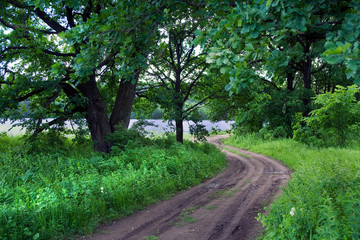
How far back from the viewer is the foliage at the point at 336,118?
1191 cm

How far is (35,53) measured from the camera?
31.4ft

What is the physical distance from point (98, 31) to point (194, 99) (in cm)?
1074

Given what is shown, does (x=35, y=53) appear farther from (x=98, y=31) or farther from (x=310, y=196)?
(x=310, y=196)

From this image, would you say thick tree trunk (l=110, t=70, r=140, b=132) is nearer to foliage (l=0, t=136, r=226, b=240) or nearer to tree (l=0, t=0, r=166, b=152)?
tree (l=0, t=0, r=166, b=152)

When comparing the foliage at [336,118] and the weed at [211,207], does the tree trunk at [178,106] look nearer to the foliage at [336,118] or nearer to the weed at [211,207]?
the weed at [211,207]

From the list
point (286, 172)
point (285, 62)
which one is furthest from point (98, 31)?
point (286, 172)

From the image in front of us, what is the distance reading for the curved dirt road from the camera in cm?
464

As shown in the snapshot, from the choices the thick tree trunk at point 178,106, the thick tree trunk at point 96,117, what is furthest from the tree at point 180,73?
the thick tree trunk at point 96,117

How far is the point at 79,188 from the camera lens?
563cm

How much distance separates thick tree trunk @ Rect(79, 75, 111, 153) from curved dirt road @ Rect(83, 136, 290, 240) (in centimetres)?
508

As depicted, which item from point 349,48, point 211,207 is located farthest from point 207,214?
point 349,48

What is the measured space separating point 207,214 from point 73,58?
5.62m

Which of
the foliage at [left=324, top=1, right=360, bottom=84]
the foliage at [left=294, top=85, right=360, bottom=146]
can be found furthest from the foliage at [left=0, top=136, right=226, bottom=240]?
the foliage at [left=294, top=85, right=360, bottom=146]

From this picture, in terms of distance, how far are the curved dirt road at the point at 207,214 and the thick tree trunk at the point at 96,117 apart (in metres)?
5.08
